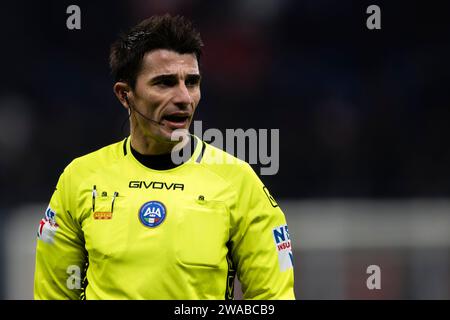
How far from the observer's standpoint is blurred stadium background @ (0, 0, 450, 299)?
864cm

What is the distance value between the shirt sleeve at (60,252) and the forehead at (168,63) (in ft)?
1.98

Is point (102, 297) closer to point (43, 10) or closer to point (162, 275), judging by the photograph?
point (162, 275)

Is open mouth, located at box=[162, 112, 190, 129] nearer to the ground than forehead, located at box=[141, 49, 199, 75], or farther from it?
nearer to the ground

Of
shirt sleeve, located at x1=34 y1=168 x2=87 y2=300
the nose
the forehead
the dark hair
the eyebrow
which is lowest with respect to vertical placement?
shirt sleeve, located at x1=34 y1=168 x2=87 y2=300

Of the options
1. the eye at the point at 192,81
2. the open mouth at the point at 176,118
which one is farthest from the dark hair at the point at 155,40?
the open mouth at the point at 176,118

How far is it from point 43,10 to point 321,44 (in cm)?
332

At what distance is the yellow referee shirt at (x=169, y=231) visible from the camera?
340cm

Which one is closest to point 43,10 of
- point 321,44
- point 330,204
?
point 321,44

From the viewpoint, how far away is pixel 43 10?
993cm

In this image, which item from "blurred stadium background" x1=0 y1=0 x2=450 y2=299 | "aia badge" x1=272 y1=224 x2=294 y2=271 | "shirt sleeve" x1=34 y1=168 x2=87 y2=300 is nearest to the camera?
"aia badge" x1=272 y1=224 x2=294 y2=271

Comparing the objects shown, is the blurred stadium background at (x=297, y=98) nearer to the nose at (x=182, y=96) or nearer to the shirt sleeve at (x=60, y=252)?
the shirt sleeve at (x=60, y=252)

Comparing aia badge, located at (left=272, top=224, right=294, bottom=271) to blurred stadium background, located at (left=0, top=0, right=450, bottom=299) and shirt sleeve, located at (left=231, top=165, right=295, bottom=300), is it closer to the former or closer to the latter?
shirt sleeve, located at (left=231, top=165, right=295, bottom=300)

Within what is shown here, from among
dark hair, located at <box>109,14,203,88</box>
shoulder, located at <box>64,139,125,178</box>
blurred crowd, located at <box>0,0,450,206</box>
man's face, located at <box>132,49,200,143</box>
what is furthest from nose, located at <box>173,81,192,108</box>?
blurred crowd, located at <box>0,0,450,206</box>

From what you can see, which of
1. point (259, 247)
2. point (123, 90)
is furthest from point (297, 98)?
point (259, 247)
